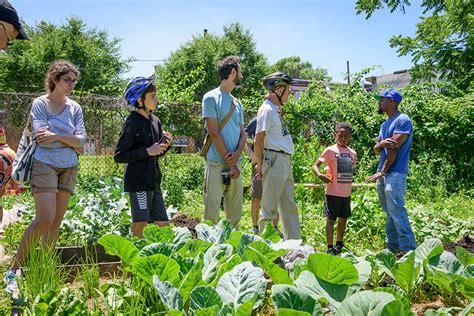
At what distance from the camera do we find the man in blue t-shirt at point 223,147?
14.3 ft

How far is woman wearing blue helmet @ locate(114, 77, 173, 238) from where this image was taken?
3.75 metres

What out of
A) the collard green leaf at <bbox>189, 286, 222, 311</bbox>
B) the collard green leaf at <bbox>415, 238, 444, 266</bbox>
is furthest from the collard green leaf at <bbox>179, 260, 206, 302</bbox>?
the collard green leaf at <bbox>415, 238, 444, 266</bbox>

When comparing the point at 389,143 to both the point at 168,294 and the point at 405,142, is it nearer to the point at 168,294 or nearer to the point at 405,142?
the point at 405,142

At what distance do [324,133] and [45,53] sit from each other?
2225cm

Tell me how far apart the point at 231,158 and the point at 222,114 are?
0.42 meters

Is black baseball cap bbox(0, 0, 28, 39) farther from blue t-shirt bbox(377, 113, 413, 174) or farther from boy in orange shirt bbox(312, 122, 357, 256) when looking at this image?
blue t-shirt bbox(377, 113, 413, 174)

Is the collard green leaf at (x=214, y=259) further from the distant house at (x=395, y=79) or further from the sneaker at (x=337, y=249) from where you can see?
the distant house at (x=395, y=79)

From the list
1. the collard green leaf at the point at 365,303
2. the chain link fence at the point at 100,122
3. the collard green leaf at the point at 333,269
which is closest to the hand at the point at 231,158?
the collard green leaf at the point at 333,269

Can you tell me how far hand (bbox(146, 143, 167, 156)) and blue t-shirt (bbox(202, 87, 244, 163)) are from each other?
2.20 ft

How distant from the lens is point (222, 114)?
4.43 m

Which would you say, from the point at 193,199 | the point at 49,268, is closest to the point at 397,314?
the point at 49,268

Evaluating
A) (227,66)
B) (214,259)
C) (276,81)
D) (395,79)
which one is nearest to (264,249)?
(214,259)

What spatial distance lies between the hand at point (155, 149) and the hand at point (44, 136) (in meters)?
0.71

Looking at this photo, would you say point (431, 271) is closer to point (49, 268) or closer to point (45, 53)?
point (49, 268)
